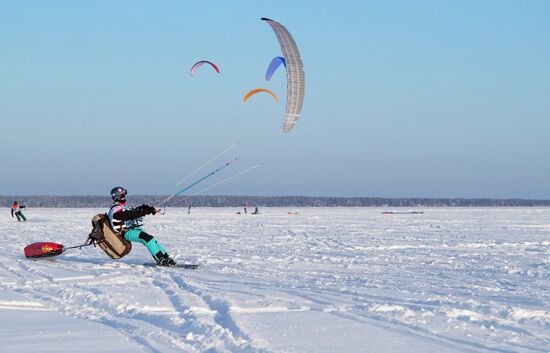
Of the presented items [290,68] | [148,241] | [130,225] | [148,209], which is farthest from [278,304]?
[290,68]

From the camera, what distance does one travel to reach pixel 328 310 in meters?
6.46

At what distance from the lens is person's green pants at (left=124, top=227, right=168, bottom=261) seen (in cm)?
1105

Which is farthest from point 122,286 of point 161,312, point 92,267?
point 92,267

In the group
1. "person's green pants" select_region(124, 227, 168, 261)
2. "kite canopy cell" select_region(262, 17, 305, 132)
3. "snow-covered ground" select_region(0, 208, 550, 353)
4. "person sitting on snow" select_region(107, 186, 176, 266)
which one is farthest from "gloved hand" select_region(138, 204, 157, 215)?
"kite canopy cell" select_region(262, 17, 305, 132)

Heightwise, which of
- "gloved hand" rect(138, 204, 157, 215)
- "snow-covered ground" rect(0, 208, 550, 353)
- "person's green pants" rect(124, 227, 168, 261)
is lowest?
"snow-covered ground" rect(0, 208, 550, 353)

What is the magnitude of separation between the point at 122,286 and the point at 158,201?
3.80 m

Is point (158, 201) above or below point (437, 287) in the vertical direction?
above

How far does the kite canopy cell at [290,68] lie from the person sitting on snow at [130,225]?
371 cm

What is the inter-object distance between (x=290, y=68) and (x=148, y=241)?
15.2ft

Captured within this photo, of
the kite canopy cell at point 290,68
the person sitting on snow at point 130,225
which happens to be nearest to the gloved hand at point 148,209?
the person sitting on snow at point 130,225

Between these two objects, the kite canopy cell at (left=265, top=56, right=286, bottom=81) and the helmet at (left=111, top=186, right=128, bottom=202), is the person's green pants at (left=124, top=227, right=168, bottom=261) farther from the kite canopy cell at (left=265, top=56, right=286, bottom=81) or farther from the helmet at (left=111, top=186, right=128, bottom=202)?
the kite canopy cell at (left=265, top=56, right=286, bottom=81)

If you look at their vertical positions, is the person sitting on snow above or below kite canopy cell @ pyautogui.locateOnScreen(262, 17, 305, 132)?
below

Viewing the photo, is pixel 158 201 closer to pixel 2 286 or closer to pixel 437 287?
pixel 2 286

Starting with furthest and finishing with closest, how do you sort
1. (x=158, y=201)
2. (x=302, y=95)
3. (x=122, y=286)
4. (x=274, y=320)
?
1. (x=302, y=95)
2. (x=158, y=201)
3. (x=122, y=286)
4. (x=274, y=320)
